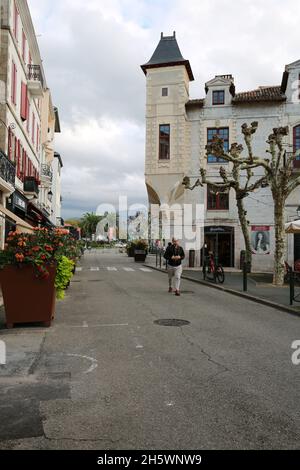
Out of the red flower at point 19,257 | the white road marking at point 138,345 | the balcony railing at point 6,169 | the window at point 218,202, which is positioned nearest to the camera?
the white road marking at point 138,345

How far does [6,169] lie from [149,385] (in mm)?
14496

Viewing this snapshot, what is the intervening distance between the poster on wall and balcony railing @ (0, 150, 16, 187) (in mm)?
15969

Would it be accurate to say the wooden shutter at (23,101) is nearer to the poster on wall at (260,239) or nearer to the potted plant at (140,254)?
the poster on wall at (260,239)

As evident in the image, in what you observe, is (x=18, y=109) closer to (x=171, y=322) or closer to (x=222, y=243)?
(x=222, y=243)

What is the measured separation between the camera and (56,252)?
8.12 meters

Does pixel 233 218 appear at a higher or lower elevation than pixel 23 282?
higher

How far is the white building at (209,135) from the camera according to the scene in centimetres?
2805

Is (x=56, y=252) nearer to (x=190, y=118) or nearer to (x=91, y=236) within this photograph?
(x=190, y=118)

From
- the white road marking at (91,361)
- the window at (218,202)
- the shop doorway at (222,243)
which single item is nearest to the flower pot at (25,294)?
the white road marking at (91,361)

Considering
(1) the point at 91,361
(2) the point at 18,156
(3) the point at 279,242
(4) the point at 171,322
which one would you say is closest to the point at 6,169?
(2) the point at 18,156

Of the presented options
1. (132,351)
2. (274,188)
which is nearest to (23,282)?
(132,351)

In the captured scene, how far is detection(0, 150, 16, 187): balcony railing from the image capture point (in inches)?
660

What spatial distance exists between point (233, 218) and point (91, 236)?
292 feet

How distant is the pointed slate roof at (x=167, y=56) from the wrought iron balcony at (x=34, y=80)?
7383 mm
